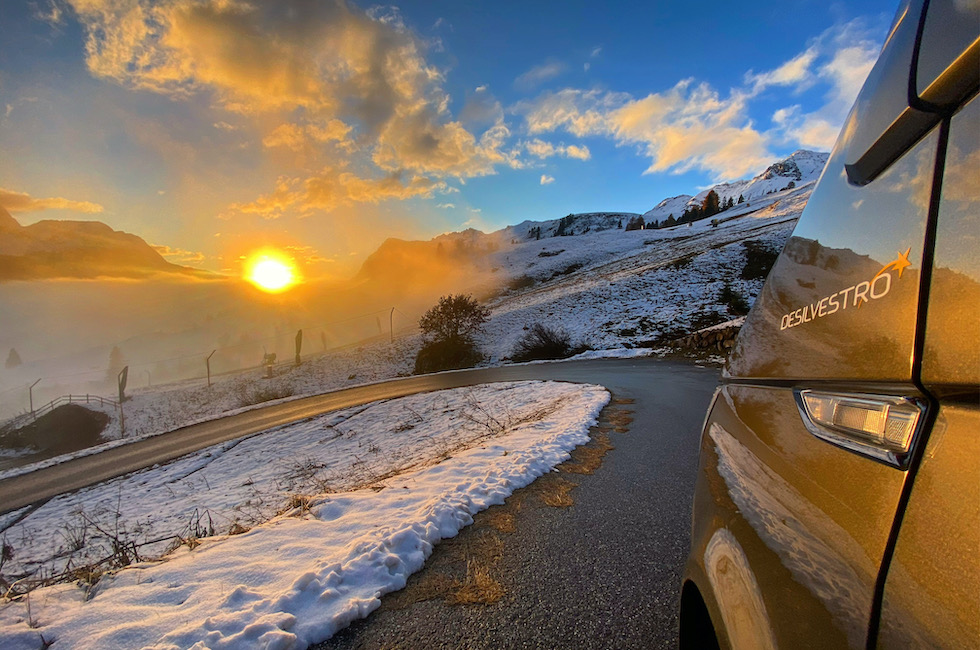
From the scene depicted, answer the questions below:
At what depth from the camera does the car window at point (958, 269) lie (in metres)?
0.63

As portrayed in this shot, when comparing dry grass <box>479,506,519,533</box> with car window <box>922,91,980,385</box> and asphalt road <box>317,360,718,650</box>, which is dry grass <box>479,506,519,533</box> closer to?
asphalt road <box>317,360,718,650</box>

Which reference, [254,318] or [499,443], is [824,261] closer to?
[499,443]

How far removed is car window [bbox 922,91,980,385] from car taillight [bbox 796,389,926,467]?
0.07m

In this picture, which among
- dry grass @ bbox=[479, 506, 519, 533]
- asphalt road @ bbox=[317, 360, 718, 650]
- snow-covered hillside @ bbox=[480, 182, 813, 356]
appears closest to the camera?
asphalt road @ bbox=[317, 360, 718, 650]

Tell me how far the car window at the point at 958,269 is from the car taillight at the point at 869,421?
0.07 m

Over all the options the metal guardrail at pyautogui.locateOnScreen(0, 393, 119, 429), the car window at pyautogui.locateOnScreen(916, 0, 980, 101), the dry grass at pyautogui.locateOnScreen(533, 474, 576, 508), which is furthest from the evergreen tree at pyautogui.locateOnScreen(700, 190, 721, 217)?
the car window at pyautogui.locateOnScreen(916, 0, 980, 101)

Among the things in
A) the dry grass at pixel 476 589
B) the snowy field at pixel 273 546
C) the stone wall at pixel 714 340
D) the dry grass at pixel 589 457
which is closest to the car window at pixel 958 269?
the dry grass at pixel 476 589

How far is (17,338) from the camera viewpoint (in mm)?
195500

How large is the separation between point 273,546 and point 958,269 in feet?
13.3

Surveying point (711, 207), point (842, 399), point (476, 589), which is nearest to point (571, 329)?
point (476, 589)

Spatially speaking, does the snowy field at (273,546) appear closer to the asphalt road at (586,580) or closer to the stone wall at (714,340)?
the asphalt road at (586,580)

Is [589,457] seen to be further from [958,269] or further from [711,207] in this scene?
[711,207]

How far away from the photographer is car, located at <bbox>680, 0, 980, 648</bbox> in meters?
0.64

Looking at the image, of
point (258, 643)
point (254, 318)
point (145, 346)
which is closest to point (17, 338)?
point (145, 346)
